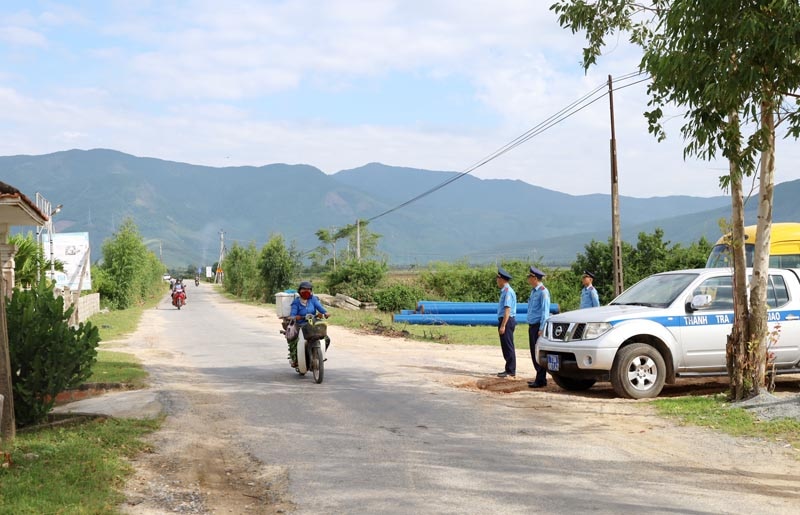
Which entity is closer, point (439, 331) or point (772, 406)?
point (772, 406)

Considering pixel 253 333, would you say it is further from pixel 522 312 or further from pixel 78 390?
pixel 78 390

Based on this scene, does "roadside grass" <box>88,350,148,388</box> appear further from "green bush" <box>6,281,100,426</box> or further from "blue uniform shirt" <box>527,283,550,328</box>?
"blue uniform shirt" <box>527,283,550,328</box>

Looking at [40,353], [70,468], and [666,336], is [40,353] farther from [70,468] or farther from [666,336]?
[666,336]

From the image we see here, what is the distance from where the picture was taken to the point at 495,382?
13.7 metres

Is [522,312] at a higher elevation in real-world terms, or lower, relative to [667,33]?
lower

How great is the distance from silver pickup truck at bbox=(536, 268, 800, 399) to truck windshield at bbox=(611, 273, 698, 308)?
0.07ft

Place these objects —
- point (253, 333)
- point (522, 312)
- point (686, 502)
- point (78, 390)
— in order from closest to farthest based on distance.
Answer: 1. point (686, 502)
2. point (78, 390)
3. point (253, 333)
4. point (522, 312)

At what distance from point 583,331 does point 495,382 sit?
238 cm

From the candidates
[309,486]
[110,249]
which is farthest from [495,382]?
[110,249]

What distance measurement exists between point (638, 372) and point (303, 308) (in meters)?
5.78

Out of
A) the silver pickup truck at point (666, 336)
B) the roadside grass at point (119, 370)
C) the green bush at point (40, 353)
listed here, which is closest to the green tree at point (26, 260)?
the roadside grass at point (119, 370)

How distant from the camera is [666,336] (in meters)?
11.6

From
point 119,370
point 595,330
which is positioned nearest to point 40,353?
point 119,370

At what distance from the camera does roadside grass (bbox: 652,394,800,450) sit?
8867 millimetres
